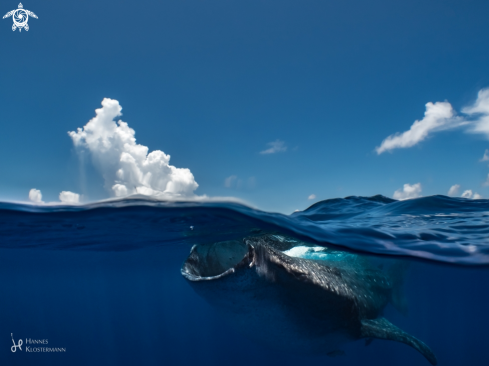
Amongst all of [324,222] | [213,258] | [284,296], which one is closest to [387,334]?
[284,296]

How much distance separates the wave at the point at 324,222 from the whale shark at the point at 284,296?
9.54 ft

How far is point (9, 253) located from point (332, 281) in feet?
73.6

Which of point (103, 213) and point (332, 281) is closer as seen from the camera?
point (332, 281)

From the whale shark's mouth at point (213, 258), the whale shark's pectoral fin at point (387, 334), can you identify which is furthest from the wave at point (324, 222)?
the whale shark's pectoral fin at point (387, 334)

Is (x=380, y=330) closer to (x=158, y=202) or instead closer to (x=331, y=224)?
(x=331, y=224)

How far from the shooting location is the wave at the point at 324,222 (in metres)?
8.84

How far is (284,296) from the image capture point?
4.59m

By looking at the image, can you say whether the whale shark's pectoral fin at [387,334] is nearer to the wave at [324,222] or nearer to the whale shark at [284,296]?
the whale shark at [284,296]

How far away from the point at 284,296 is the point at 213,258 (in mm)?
1429

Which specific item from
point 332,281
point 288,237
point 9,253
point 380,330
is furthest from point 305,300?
point 9,253

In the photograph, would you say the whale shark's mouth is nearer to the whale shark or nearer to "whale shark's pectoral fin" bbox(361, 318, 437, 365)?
the whale shark

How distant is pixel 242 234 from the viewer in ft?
35.7

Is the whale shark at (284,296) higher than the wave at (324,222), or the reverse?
the wave at (324,222)

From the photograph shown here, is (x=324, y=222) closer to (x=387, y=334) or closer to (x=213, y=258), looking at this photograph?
(x=387, y=334)
